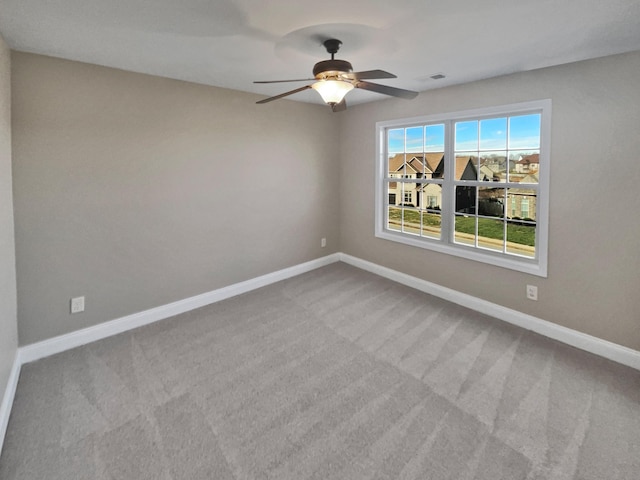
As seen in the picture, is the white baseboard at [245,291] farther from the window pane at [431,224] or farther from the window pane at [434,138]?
the window pane at [434,138]

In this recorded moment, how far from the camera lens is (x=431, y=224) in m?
4.02

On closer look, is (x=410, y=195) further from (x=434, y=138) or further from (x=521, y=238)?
(x=521, y=238)

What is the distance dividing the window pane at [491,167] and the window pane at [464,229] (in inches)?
18.6

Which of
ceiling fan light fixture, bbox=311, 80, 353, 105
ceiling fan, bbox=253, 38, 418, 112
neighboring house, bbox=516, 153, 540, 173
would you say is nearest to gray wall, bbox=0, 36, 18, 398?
ceiling fan, bbox=253, 38, 418, 112

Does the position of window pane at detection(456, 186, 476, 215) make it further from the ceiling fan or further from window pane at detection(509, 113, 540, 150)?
the ceiling fan

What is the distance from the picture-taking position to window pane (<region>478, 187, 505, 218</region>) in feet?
11.8

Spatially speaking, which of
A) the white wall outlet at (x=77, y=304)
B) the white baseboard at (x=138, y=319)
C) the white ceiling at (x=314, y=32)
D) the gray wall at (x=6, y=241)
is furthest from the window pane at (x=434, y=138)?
the white wall outlet at (x=77, y=304)

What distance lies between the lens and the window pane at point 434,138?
376 cm

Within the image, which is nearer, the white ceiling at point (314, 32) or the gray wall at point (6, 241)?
the white ceiling at point (314, 32)

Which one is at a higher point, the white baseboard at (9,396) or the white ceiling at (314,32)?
the white ceiling at (314,32)

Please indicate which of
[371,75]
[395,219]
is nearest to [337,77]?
[371,75]

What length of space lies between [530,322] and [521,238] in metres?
0.92

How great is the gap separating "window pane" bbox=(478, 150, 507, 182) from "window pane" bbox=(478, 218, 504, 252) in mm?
459

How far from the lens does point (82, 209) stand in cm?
274
